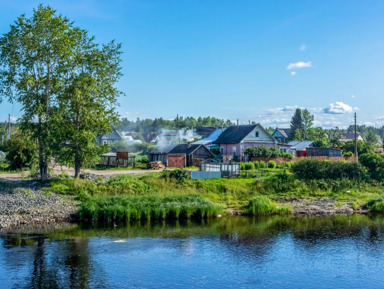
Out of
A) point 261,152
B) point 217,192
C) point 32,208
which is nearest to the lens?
point 32,208

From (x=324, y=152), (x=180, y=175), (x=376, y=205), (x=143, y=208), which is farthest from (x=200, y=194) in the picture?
(x=324, y=152)

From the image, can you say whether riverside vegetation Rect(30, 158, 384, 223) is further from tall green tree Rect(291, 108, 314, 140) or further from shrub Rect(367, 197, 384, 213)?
tall green tree Rect(291, 108, 314, 140)

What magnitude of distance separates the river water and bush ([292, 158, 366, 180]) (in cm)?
1250

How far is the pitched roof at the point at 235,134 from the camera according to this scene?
6166 centimetres

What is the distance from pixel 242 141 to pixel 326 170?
1966 centimetres

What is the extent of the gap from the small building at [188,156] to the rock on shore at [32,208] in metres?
23.3

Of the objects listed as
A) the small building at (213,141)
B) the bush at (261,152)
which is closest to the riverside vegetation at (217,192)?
the bush at (261,152)

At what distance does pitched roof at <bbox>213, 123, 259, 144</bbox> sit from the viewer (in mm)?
61656

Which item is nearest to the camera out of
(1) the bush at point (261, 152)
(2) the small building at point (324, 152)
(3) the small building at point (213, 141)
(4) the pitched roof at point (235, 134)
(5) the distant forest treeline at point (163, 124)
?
(1) the bush at point (261, 152)

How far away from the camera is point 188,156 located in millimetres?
55625

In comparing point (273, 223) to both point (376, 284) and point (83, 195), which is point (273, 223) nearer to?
point (376, 284)

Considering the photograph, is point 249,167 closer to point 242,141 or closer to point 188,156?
point 188,156

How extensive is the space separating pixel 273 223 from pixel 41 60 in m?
22.7

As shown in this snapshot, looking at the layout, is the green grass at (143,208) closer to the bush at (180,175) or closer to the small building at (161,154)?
the bush at (180,175)
